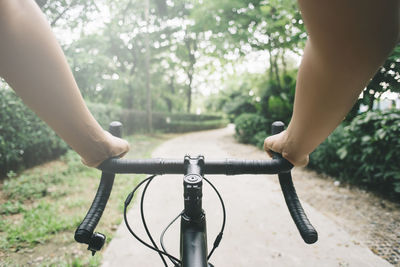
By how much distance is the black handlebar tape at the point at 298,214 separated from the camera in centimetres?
75

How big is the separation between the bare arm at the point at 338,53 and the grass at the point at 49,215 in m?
2.50

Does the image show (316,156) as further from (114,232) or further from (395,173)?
(114,232)

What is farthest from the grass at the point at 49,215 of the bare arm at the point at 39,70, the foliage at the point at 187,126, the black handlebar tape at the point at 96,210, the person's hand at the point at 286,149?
the foliage at the point at 187,126

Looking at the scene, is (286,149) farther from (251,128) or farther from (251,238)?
(251,128)

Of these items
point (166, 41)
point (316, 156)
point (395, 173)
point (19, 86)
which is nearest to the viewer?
point (19, 86)

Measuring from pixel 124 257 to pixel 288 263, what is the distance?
5.77 feet

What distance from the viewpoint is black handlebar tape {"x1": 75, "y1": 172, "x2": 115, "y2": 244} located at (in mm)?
760

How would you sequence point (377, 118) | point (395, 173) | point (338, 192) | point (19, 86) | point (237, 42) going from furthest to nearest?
point (237, 42)
point (338, 192)
point (377, 118)
point (395, 173)
point (19, 86)

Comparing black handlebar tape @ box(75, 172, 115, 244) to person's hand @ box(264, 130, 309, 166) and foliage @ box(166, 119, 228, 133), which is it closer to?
person's hand @ box(264, 130, 309, 166)

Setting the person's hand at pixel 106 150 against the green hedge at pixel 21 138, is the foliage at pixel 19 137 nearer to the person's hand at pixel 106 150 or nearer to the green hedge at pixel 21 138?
the green hedge at pixel 21 138

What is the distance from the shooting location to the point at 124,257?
2.32 m

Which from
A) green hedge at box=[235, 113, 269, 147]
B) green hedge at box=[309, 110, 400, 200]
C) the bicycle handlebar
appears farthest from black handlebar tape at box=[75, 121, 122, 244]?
green hedge at box=[235, 113, 269, 147]

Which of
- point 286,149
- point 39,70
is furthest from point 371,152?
point 39,70

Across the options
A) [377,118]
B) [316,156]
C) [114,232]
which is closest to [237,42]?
[316,156]
